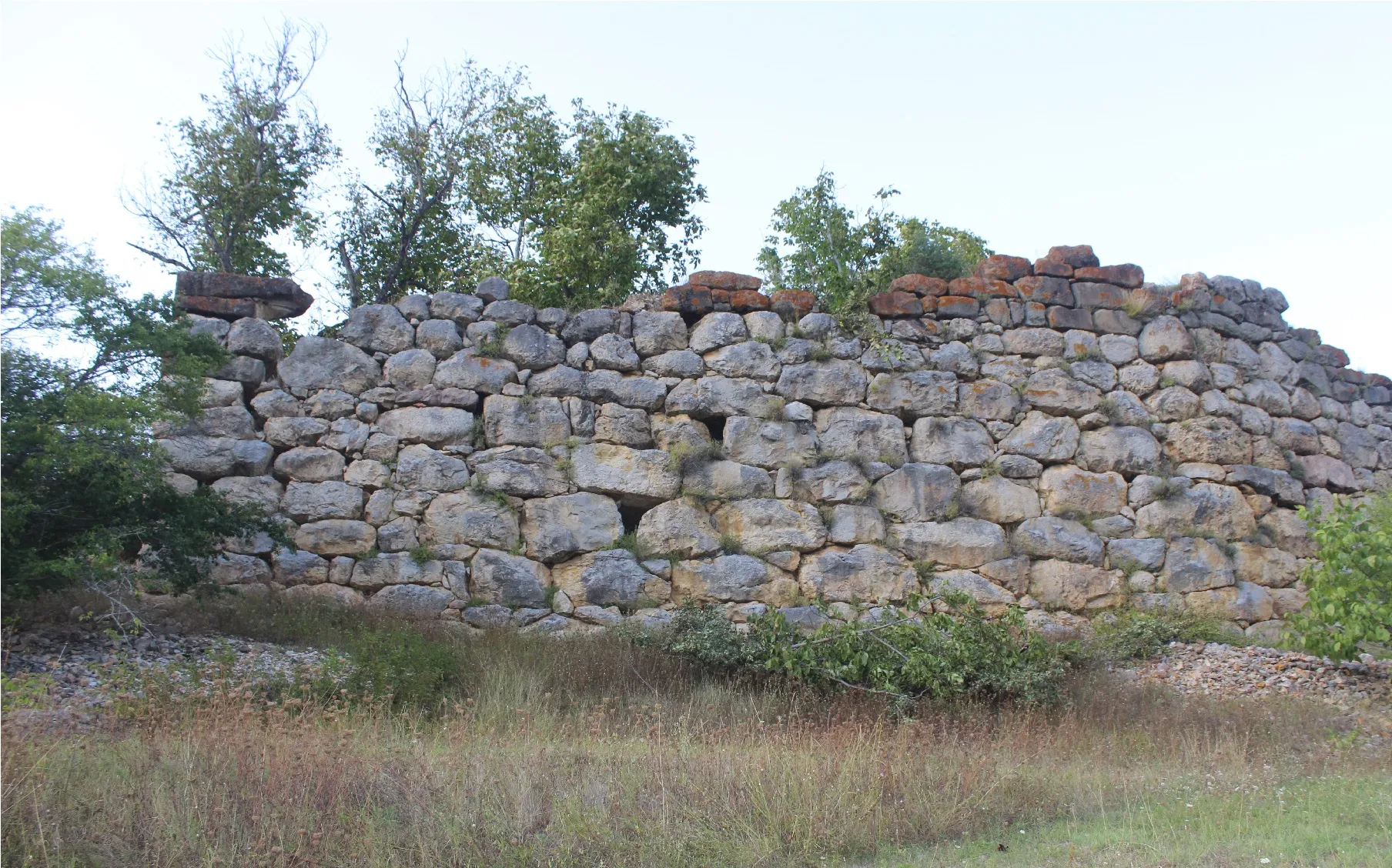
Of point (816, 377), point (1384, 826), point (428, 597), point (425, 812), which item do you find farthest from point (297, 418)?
point (1384, 826)

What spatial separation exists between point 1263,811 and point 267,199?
1214 centimetres

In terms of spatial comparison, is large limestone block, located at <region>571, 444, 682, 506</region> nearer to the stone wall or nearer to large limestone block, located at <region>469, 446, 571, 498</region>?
the stone wall

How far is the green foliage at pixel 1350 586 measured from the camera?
7531 mm

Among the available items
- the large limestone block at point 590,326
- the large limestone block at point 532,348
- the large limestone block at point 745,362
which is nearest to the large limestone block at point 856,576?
the large limestone block at point 745,362

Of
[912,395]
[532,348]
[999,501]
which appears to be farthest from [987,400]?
[532,348]

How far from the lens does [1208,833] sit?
4688mm

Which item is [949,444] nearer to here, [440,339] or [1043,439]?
[1043,439]

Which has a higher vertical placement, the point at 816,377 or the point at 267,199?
the point at 267,199

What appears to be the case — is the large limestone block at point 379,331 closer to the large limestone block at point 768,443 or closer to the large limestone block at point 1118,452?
the large limestone block at point 768,443

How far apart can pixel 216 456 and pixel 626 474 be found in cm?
321

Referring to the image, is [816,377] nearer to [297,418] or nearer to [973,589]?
[973,589]

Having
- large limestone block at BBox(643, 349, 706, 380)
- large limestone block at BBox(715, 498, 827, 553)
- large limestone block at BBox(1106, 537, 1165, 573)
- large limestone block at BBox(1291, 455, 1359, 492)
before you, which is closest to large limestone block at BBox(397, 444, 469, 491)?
large limestone block at BBox(643, 349, 706, 380)

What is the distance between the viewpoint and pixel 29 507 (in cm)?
627

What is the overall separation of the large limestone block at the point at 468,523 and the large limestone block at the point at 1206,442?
19.3 ft
